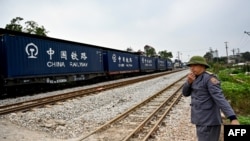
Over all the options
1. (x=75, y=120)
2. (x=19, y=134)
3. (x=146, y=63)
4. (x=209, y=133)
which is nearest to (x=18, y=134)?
(x=19, y=134)

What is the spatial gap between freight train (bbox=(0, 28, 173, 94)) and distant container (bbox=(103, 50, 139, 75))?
2.92 feet

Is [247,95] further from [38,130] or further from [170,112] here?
[38,130]

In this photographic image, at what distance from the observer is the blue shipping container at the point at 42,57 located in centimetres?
1459

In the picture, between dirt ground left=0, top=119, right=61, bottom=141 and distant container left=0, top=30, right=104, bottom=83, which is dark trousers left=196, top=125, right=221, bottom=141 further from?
distant container left=0, top=30, right=104, bottom=83

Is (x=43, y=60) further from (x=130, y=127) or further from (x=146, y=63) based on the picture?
(x=146, y=63)

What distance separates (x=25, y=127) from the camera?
319 inches

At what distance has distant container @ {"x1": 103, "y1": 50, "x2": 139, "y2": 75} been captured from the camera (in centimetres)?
2842

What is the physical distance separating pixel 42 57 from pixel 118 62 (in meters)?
14.7

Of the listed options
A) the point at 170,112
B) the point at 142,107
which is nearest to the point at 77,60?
the point at 142,107

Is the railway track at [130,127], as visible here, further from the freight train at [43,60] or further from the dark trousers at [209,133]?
the freight train at [43,60]

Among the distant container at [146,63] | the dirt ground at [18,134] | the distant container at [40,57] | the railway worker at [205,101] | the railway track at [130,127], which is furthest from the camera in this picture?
the distant container at [146,63]

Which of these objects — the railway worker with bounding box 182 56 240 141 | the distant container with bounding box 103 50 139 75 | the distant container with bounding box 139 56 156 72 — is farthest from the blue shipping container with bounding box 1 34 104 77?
the distant container with bounding box 139 56 156 72

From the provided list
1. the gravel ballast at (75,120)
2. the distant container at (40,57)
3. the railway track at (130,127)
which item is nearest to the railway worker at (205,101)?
the railway track at (130,127)

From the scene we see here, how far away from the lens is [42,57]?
17.1 m
